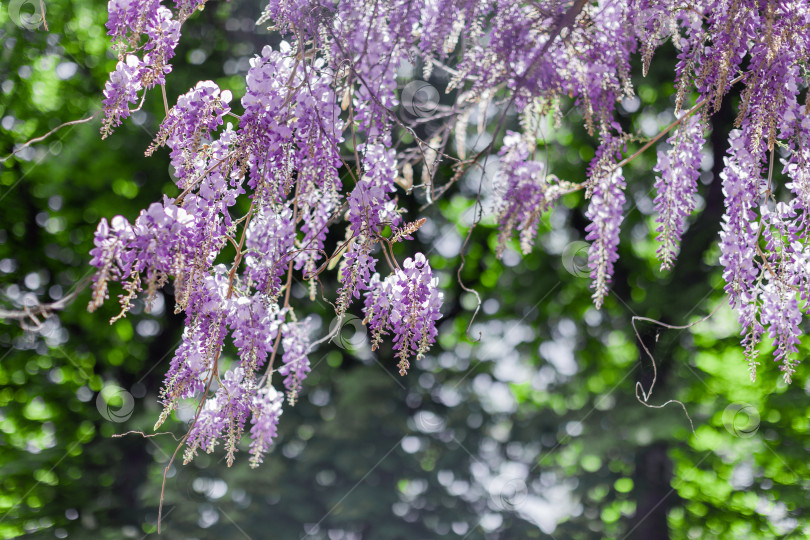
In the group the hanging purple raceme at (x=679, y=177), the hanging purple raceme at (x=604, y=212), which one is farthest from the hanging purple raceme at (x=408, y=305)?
the hanging purple raceme at (x=679, y=177)

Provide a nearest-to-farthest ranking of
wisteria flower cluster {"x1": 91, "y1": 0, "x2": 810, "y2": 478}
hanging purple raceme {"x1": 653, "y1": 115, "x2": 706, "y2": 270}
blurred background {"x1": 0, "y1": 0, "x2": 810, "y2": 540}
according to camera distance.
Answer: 1. wisteria flower cluster {"x1": 91, "y1": 0, "x2": 810, "y2": 478}
2. hanging purple raceme {"x1": 653, "y1": 115, "x2": 706, "y2": 270}
3. blurred background {"x1": 0, "y1": 0, "x2": 810, "y2": 540}

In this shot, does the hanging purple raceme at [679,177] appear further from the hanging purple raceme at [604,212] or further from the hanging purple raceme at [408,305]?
the hanging purple raceme at [408,305]

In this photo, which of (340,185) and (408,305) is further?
(340,185)

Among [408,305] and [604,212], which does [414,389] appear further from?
[408,305]

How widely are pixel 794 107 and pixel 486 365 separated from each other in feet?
11.6

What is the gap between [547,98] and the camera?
1.82 meters

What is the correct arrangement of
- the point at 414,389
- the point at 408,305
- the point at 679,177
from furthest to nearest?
the point at 414,389, the point at 679,177, the point at 408,305

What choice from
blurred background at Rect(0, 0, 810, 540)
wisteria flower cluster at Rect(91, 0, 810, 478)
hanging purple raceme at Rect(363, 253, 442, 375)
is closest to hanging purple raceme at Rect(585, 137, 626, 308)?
wisteria flower cluster at Rect(91, 0, 810, 478)

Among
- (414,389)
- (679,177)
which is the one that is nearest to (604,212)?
(679,177)

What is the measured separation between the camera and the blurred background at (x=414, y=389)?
14.2 feet

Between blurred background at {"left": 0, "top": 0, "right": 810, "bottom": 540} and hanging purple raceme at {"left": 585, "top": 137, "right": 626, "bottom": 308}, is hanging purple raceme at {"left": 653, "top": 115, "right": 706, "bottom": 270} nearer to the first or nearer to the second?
hanging purple raceme at {"left": 585, "top": 137, "right": 626, "bottom": 308}

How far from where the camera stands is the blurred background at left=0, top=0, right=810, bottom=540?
434 centimetres

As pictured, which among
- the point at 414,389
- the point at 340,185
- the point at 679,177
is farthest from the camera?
the point at 414,389

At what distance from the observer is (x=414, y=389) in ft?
15.5
